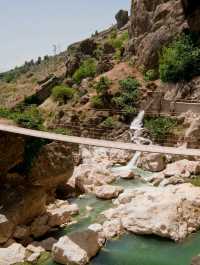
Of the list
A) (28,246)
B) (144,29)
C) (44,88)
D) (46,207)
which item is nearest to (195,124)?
(46,207)

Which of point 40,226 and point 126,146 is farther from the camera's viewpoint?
point 40,226

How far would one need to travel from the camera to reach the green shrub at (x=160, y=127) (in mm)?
18609

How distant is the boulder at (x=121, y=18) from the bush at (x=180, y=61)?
72.1ft

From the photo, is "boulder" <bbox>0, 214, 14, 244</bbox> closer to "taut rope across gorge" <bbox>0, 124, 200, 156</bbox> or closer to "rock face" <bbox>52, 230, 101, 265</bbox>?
"rock face" <bbox>52, 230, 101, 265</bbox>

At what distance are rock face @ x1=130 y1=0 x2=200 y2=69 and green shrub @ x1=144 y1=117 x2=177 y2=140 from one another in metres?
6.04

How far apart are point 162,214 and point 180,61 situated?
12.7 metres

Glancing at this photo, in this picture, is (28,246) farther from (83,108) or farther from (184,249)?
(83,108)

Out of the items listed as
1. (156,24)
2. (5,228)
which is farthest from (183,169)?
(156,24)

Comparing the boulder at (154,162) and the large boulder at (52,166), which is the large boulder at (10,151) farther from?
the boulder at (154,162)

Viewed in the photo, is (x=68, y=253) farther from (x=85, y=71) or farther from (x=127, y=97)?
(x=85, y=71)

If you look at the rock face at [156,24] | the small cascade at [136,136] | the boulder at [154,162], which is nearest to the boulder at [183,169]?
the boulder at [154,162]

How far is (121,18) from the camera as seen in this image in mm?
43531

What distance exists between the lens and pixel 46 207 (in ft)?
39.4

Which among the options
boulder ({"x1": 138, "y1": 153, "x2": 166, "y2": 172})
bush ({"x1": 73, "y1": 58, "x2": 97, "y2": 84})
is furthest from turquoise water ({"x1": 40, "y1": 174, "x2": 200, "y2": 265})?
bush ({"x1": 73, "y1": 58, "x2": 97, "y2": 84})
